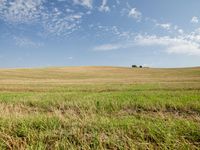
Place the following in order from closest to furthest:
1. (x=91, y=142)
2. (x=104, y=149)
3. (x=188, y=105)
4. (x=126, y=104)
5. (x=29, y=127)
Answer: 1. (x=104, y=149)
2. (x=91, y=142)
3. (x=29, y=127)
4. (x=188, y=105)
5. (x=126, y=104)

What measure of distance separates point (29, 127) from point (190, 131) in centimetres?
455

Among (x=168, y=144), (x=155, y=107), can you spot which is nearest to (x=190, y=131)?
(x=168, y=144)

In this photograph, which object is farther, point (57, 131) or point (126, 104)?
point (126, 104)

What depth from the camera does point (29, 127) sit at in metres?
7.96

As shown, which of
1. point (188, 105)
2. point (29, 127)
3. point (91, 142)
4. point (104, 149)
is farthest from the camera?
point (188, 105)

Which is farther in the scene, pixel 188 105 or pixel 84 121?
pixel 188 105

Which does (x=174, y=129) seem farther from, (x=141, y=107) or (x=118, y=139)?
(x=141, y=107)

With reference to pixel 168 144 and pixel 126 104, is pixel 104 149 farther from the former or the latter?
pixel 126 104

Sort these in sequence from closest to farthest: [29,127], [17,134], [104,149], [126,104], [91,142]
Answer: [104,149], [91,142], [17,134], [29,127], [126,104]

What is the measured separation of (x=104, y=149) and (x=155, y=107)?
985cm

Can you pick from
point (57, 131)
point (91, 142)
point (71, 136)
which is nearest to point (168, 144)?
point (91, 142)

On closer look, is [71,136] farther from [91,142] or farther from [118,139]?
[118,139]

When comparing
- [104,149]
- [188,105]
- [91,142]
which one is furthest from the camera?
[188,105]

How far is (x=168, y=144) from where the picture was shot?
19.8 feet
